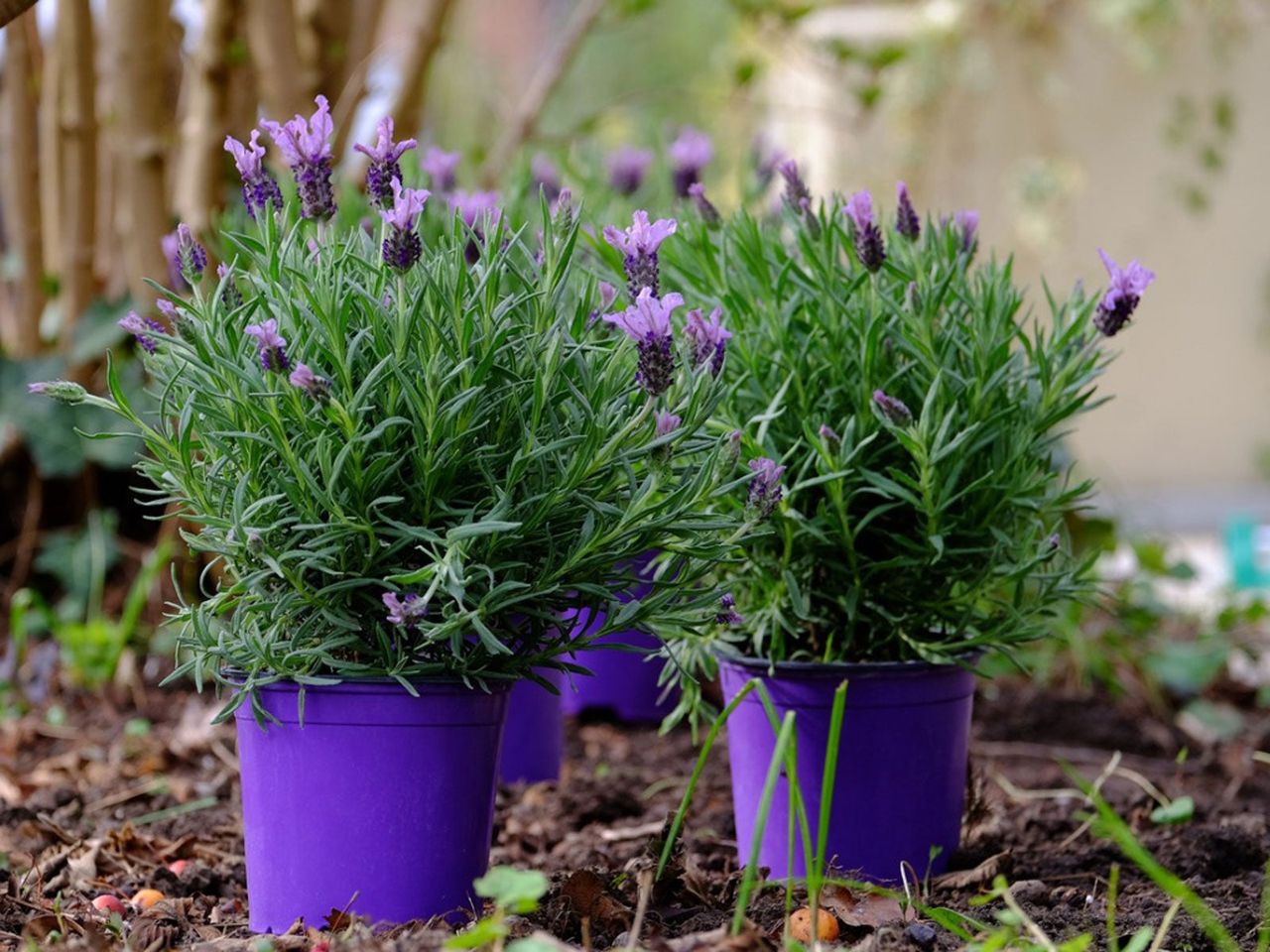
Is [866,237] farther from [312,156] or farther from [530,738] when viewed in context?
[530,738]

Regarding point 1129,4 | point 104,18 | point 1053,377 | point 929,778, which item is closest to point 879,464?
point 1053,377

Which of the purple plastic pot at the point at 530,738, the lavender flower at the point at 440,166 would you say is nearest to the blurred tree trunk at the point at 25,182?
the lavender flower at the point at 440,166

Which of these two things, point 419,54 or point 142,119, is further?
point 419,54

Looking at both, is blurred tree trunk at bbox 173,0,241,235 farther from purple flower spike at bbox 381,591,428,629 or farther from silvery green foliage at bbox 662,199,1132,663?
purple flower spike at bbox 381,591,428,629

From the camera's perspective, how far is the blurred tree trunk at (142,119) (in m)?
2.91

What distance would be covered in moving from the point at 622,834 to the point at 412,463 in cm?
76

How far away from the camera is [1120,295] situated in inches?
56.7

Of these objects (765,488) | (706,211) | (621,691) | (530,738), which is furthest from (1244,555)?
(765,488)

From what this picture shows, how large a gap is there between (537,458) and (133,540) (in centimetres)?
242

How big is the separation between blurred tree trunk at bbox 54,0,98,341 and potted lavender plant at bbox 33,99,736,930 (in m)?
2.05

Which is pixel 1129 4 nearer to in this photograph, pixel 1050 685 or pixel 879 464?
pixel 1050 685

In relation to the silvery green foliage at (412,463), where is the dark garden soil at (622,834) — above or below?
below

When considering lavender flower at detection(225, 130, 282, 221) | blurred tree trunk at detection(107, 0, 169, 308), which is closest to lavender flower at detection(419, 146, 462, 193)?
lavender flower at detection(225, 130, 282, 221)

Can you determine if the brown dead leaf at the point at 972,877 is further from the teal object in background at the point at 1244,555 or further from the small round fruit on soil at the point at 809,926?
the teal object in background at the point at 1244,555
